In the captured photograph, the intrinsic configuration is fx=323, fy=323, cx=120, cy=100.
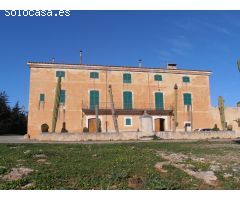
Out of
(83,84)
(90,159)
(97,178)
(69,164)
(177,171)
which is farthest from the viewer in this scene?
(83,84)

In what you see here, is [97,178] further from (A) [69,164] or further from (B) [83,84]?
(B) [83,84]

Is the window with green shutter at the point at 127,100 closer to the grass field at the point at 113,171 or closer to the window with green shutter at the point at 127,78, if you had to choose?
the window with green shutter at the point at 127,78

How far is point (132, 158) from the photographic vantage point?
37.7 feet

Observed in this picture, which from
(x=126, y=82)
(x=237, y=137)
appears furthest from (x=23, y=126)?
(x=237, y=137)

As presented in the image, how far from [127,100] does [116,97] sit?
124 centimetres

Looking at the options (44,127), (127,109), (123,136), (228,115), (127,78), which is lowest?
(123,136)

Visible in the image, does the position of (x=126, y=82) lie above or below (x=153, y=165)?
above

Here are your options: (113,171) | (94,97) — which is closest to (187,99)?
Result: (94,97)

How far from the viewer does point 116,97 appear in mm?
34344

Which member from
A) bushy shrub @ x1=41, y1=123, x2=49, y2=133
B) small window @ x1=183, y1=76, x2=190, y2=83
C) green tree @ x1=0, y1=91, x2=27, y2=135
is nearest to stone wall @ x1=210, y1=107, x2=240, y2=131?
small window @ x1=183, y1=76, x2=190, y2=83

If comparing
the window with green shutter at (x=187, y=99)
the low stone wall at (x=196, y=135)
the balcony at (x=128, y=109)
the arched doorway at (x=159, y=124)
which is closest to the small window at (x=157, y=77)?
the balcony at (x=128, y=109)

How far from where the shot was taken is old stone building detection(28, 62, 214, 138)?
3234 cm

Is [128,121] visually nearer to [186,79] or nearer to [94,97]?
[94,97]

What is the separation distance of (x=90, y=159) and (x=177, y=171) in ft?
10.7
